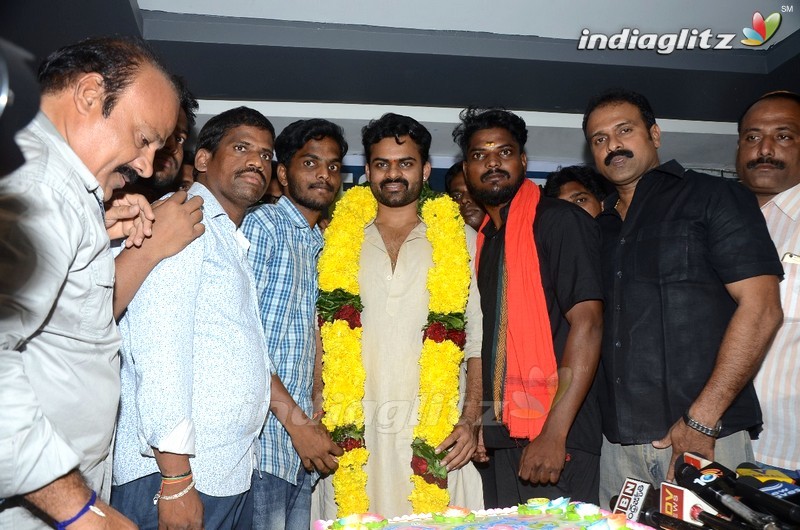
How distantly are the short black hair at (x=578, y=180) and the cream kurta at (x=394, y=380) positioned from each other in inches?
65.0

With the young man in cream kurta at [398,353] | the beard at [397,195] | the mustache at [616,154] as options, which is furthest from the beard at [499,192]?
the mustache at [616,154]

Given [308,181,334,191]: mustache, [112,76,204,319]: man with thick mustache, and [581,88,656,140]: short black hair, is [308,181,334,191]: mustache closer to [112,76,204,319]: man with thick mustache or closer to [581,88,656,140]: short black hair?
[112,76,204,319]: man with thick mustache

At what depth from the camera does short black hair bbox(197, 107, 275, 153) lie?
3207 millimetres

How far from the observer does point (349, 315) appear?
3.29 m

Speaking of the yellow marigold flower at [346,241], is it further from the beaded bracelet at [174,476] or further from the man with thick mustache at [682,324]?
the beaded bracelet at [174,476]

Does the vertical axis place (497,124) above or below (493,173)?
above

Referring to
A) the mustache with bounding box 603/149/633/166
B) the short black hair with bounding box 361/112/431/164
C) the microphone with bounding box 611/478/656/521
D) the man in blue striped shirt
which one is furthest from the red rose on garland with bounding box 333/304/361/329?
the microphone with bounding box 611/478/656/521

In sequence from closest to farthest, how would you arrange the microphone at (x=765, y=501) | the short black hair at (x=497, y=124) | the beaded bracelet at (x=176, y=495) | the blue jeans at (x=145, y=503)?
the microphone at (x=765, y=501) < the beaded bracelet at (x=176, y=495) < the blue jeans at (x=145, y=503) < the short black hair at (x=497, y=124)

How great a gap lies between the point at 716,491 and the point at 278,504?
1.87 metres

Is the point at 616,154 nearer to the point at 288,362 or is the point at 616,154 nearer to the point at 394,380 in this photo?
the point at 394,380

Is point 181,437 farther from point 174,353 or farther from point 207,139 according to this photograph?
point 207,139

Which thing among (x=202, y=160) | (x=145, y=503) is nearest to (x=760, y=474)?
(x=145, y=503)

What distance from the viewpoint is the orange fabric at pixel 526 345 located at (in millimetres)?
3041

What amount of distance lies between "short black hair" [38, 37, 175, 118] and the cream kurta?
1.84 meters
